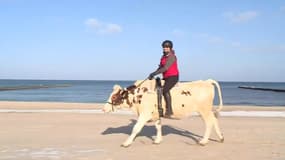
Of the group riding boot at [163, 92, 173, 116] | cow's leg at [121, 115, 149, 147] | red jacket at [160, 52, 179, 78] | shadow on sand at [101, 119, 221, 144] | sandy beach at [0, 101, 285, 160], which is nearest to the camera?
sandy beach at [0, 101, 285, 160]

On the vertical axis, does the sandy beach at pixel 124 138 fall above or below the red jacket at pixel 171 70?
below

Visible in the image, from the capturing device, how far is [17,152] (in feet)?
29.9

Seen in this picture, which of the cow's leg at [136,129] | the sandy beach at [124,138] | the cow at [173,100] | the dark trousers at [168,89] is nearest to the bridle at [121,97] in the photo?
the cow at [173,100]

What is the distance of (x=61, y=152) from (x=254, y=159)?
4028 millimetres

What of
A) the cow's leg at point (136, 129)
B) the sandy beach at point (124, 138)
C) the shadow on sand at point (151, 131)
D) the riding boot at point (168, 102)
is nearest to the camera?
the sandy beach at point (124, 138)

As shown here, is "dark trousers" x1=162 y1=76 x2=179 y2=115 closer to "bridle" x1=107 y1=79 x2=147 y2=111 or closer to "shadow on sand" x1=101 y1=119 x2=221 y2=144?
"bridle" x1=107 y1=79 x2=147 y2=111

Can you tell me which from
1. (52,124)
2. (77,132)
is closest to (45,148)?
(77,132)

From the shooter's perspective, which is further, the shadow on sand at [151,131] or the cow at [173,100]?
the shadow on sand at [151,131]

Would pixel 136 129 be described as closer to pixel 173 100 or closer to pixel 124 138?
pixel 173 100

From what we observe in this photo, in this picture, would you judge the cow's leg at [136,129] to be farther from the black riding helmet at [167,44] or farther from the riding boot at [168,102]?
the black riding helmet at [167,44]

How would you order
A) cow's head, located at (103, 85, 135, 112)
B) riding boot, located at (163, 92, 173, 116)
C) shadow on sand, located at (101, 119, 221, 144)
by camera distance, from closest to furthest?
riding boot, located at (163, 92, 173, 116) < cow's head, located at (103, 85, 135, 112) < shadow on sand, located at (101, 119, 221, 144)

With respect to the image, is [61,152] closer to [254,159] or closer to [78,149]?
[78,149]

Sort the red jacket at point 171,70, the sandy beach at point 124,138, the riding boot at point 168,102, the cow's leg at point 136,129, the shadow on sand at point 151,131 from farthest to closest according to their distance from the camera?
the shadow on sand at point 151,131 < the red jacket at point 171,70 < the riding boot at point 168,102 < the cow's leg at point 136,129 < the sandy beach at point 124,138

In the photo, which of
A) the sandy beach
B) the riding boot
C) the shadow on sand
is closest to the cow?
the riding boot
